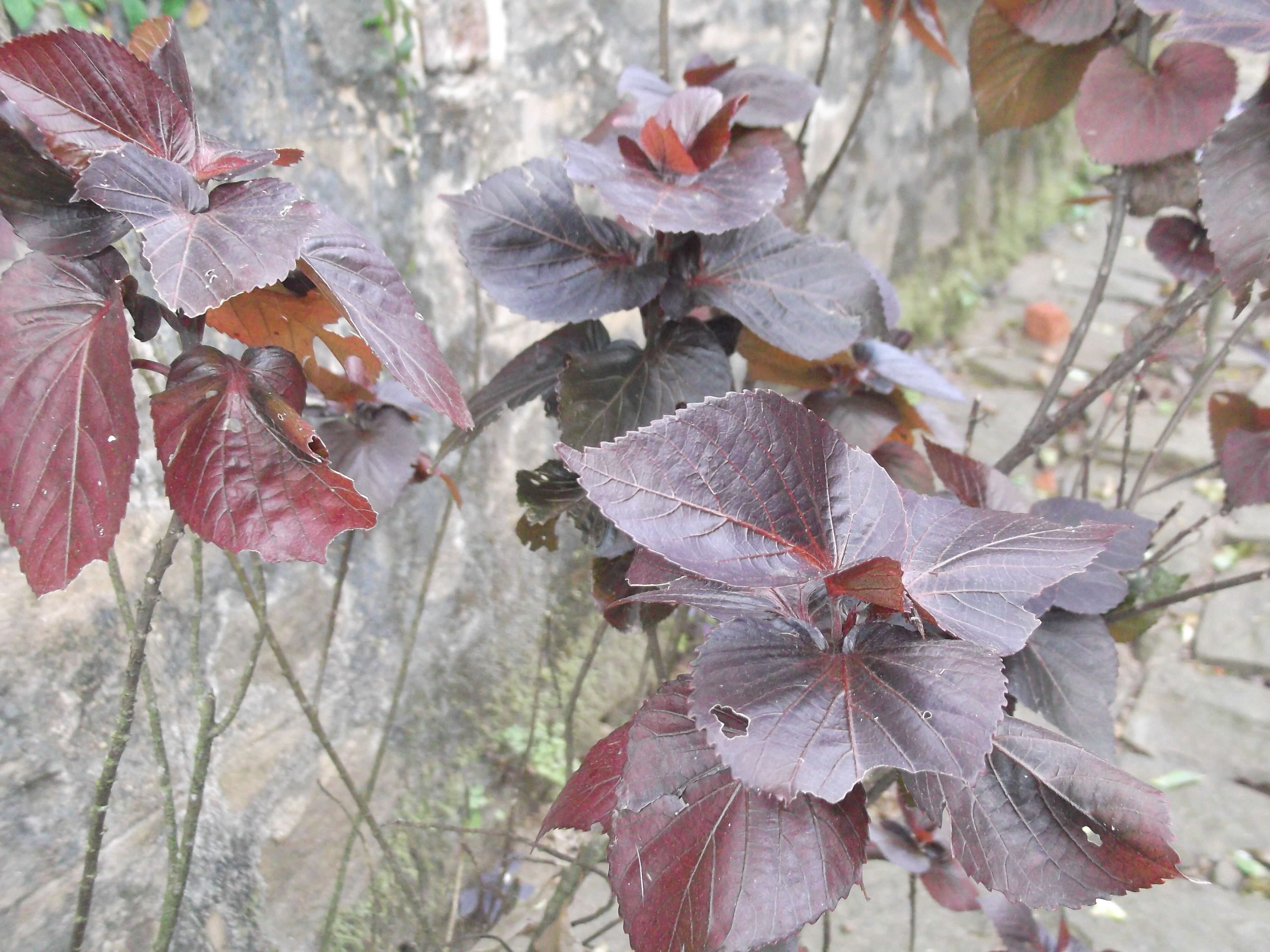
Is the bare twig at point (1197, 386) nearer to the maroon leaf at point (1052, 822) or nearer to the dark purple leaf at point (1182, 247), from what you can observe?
the dark purple leaf at point (1182, 247)

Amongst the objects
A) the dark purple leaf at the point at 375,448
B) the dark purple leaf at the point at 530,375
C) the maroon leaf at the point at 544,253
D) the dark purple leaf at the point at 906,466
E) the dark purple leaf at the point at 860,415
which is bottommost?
the dark purple leaf at the point at 906,466

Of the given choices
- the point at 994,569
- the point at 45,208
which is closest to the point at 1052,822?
the point at 994,569

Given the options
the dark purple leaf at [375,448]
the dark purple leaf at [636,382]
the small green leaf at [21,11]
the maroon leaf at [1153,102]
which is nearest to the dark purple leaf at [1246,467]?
the maroon leaf at [1153,102]

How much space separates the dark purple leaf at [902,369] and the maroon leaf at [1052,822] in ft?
1.68

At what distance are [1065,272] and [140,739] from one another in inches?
183

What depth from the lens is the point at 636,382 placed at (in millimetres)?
963

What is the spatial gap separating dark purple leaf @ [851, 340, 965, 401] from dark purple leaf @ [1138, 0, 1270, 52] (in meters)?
0.44

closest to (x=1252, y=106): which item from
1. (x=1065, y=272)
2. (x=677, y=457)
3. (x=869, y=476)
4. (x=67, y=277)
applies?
(x=869, y=476)

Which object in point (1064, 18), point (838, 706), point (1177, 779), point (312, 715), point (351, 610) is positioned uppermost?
point (1064, 18)

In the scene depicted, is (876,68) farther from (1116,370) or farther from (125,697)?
(125,697)

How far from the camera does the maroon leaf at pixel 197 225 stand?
1.88 feet

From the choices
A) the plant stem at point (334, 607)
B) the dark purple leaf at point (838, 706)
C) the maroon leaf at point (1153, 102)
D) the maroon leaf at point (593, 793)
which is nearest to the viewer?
the dark purple leaf at point (838, 706)

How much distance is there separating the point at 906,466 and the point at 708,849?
685 mm

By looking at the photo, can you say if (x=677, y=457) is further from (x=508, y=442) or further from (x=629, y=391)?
(x=508, y=442)
